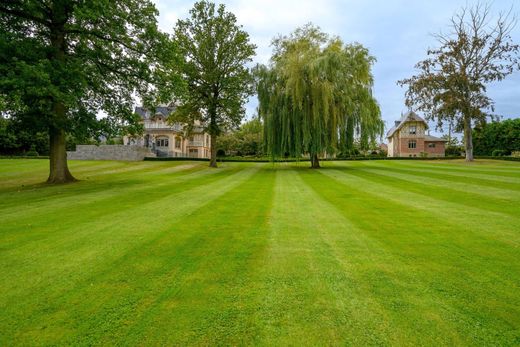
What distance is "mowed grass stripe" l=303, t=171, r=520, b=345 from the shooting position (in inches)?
103

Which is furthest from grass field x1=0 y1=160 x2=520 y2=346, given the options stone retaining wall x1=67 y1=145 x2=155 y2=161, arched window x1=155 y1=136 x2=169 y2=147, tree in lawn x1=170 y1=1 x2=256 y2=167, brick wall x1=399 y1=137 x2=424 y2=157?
brick wall x1=399 y1=137 x2=424 y2=157

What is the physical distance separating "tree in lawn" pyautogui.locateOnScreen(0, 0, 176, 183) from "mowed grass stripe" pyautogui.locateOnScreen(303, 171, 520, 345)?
1280 cm

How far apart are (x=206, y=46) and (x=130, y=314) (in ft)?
96.4

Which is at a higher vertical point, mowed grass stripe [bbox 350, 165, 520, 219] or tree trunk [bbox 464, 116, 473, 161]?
tree trunk [bbox 464, 116, 473, 161]

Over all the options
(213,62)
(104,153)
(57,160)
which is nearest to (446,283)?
(57,160)

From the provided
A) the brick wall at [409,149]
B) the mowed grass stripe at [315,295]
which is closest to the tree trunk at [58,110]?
the mowed grass stripe at [315,295]

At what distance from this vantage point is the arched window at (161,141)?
173ft

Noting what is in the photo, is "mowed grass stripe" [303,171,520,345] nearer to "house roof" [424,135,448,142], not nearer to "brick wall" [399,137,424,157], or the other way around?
"brick wall" [399,137,424,157]

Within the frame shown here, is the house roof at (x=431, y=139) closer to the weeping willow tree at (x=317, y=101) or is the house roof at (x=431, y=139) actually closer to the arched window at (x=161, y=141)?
the weeping willow tree at (x=317, y=101)

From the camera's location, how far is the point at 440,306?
9.73 ft

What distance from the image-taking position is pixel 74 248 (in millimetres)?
4875

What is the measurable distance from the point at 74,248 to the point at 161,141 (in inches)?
1980

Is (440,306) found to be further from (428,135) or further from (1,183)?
(428,135)

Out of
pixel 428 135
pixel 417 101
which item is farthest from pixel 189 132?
pixel 428 135
